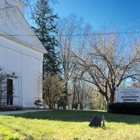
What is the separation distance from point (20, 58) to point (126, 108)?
10.1 m

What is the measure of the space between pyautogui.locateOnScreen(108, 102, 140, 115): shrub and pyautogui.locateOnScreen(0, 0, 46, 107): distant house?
26.8 ft

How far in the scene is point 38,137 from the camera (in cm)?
602

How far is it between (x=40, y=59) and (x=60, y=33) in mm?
15354

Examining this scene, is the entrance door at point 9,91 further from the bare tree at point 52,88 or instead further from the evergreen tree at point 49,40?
the evergreen tree at point 49,40

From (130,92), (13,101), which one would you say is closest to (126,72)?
(130,92)

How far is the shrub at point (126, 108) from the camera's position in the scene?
50.9 ft

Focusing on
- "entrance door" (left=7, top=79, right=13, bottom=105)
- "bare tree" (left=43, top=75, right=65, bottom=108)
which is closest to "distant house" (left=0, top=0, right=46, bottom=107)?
"entrance door" (left=7, top=79, right=13, bottom=105)

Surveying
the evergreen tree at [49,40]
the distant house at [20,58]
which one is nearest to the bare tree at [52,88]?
the distant house at [20,58]

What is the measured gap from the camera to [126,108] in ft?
52.1

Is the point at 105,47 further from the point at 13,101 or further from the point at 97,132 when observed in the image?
the point at 97,132

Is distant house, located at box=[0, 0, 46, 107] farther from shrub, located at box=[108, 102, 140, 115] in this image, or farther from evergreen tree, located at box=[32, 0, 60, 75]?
evergreen tree, located at box=[32, 0, 60, 75]

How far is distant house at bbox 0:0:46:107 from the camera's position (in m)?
18.6

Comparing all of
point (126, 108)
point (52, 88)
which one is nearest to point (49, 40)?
point (52, 88)

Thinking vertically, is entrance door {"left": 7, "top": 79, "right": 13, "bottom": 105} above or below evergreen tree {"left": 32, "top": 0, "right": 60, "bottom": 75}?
below
